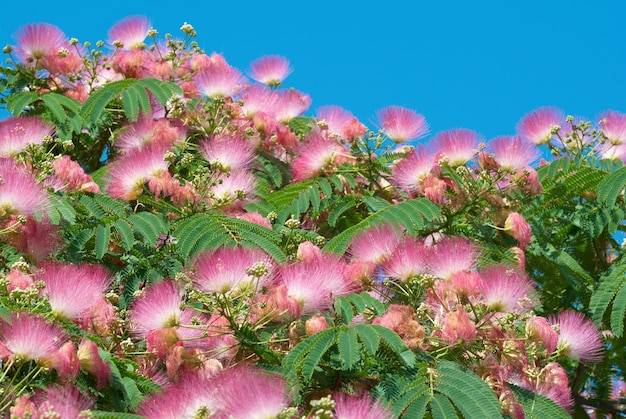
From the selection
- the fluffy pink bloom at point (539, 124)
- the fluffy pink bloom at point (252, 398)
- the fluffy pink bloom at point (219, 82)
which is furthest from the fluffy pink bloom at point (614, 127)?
the fluffy pink bloom at point (252, 398)

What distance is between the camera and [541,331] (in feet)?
15.4

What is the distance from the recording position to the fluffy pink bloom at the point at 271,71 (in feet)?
23.7

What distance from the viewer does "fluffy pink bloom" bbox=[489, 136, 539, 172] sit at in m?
5.88

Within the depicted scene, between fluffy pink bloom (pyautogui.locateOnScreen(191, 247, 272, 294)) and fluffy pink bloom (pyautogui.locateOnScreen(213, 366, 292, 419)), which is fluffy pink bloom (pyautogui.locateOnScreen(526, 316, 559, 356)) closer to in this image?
fluffy pink bloom (pyautogui.locateOnScreen(191, 247, 272, 294))

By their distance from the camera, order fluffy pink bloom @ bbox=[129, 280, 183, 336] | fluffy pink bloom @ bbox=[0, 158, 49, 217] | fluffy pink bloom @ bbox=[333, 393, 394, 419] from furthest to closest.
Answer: fluffy pink bloom @ bbox=[0, 158, 49, 217] < fluffy pink bloom @ bbox=[129, 280, 183, 336] < fluffy pink bloom @ bbox=[333, 393, 394, 419]

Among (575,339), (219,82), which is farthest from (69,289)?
(219,82)

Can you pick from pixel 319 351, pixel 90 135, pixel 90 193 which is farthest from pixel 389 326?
pixel 90 135

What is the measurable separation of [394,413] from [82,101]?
3.23 meters

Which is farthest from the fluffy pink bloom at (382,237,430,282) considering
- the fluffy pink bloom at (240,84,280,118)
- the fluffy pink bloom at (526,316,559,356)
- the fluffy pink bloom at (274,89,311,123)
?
the fluffy pink bloom at (274,89,311,123)

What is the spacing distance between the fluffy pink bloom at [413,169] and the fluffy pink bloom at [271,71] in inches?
56.5

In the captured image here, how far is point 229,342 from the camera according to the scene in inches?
172

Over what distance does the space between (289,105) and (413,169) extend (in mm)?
1195

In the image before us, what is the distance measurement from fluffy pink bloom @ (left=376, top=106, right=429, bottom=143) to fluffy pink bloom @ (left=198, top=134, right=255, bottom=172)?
74cm

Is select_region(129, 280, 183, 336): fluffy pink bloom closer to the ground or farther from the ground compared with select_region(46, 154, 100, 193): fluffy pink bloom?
closer to the ground
